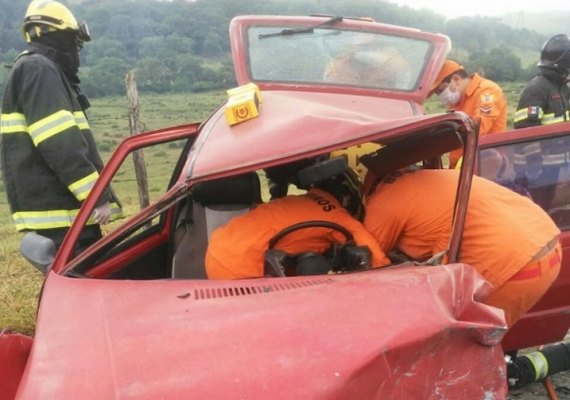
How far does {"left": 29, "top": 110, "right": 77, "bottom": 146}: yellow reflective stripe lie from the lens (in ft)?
11.1

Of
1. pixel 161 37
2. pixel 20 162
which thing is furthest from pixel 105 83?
pixel 20 162

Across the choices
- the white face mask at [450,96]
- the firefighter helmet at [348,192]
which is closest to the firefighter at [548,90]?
the white face mask at [450,96]

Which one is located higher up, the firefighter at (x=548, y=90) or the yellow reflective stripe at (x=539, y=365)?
the firefighter at (x=548, y=90)

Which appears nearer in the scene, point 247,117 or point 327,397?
point 327,397

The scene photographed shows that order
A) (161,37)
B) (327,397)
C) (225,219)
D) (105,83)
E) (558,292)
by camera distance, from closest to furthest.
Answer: (327,397), (225,219), (558,292), (105,83), (161,37)

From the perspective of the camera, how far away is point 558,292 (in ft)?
10.8

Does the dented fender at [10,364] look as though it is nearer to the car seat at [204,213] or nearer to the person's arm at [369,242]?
the car seat at [204,213]

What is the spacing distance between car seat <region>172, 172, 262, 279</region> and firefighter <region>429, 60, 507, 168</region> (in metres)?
3.00

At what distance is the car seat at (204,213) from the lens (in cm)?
273

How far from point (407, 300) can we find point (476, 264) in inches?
25.2

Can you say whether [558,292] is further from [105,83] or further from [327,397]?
[105,83]

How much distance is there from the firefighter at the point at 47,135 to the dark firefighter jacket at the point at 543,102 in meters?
3.84

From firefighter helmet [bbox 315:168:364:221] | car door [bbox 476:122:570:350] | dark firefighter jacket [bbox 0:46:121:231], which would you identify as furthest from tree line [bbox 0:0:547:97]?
firefighter helmet [bbox 315:168:364:221]

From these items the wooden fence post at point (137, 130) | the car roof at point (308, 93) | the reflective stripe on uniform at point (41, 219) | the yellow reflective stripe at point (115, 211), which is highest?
the car roof at point (308, 93)
